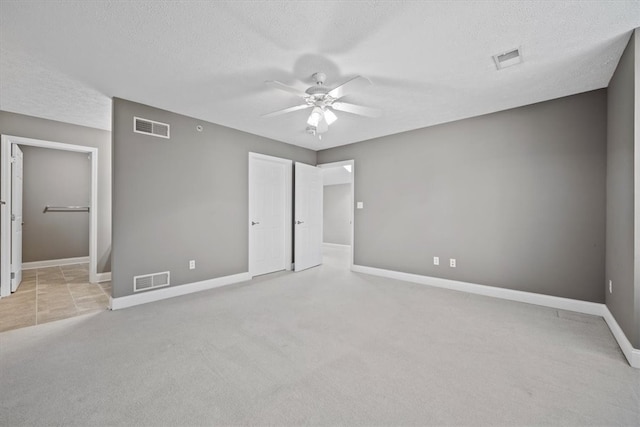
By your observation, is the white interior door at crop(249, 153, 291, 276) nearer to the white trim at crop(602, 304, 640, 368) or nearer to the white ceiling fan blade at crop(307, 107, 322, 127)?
the white ceiling fan blade at crop(307, 107, 322, 127)

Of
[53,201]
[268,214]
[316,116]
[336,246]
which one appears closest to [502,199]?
[316,116]

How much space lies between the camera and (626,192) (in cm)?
224

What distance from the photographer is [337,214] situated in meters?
→ 8.91

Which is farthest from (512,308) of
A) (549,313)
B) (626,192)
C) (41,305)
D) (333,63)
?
(41,305)

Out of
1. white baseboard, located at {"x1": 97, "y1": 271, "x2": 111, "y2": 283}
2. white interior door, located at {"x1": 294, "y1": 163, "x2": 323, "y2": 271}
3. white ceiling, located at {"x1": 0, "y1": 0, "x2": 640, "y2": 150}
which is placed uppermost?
white ceiling, located at {"x1": 0, "y1": 0, "x2": 640, "y2": 150}

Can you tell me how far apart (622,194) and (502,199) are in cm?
132

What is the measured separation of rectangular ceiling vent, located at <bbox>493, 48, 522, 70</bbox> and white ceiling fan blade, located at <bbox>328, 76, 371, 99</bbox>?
1180 mm

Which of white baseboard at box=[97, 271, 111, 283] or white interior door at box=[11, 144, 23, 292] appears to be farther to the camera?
white baseboard at box=[97, 271, 111, 283]

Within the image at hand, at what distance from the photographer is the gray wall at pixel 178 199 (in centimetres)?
329

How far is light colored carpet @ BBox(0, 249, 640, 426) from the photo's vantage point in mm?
1567

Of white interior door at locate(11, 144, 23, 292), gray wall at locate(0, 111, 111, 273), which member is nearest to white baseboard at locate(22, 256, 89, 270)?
white interior door at locate(11, 144, 23, 292)

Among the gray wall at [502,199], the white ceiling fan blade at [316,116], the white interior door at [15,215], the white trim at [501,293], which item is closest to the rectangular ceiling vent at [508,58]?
the gray wall at [502,199]

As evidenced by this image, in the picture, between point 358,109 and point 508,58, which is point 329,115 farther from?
point 508,58

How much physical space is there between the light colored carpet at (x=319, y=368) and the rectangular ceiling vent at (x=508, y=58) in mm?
2509
